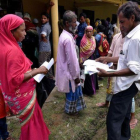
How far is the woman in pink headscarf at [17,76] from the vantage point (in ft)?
4.83

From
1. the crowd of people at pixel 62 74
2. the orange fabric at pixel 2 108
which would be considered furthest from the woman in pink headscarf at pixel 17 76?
the orange fabric at pixel 2 108

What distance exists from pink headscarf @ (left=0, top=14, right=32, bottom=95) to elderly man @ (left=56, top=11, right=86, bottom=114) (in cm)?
86

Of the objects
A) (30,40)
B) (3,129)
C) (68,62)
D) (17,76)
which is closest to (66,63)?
(68,62)

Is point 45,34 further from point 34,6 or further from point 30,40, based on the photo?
point 34,6

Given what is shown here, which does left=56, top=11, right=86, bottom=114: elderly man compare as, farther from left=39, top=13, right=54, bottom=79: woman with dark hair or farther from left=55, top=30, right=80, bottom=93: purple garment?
left=39, top=13, right=54, bottom=79: woman with dark hair

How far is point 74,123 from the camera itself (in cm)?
269

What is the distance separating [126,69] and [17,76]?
1050 millimetres

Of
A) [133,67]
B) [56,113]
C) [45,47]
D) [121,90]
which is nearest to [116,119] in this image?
[121,90]

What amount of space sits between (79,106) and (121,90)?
1.29 meters

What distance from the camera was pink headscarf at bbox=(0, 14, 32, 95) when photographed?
145cm

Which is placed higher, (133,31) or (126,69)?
(133,31)

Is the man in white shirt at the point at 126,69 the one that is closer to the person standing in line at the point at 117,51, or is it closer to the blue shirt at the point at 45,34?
the person standing in line at the point at 117,51

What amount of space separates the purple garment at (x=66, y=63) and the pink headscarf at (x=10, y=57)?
2.81 feet

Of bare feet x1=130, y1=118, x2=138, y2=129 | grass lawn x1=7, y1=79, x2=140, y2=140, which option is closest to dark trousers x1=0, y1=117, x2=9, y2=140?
grass lawn x1=7, y1=79, x2=140, y2=140
